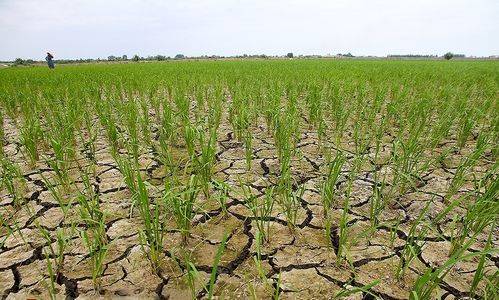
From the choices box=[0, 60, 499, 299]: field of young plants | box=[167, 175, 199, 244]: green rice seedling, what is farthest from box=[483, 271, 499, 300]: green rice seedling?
box=[167, 175, 199, 244]: green rice seedling

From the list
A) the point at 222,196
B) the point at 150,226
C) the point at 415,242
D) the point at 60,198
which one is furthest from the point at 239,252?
the point at 60,198

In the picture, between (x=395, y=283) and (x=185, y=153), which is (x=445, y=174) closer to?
(x=395, y=283)

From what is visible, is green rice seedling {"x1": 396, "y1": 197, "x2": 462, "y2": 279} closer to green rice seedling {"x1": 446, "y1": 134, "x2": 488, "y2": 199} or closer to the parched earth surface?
the parched earth surface

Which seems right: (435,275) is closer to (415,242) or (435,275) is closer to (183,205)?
(415,242)

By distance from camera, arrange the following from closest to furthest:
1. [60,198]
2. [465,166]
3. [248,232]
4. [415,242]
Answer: [415,242]
[248,232]
[465,166]
[60,198]

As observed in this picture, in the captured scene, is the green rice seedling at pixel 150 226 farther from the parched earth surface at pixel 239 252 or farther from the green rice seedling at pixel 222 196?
the green rice seedling at pixel 222 196

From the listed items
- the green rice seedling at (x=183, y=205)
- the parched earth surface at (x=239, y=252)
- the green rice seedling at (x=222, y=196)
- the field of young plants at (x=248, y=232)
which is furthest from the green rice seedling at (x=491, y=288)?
the green rice seedling at (x=183, y=205)

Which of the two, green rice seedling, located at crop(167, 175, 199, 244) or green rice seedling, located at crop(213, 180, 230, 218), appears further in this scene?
green rice seedling, located at crop(213, 180, 230, 218)

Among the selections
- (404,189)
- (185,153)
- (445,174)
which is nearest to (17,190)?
(185,153)

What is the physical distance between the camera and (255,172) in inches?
105

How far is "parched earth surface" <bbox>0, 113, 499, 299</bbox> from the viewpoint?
147 cm

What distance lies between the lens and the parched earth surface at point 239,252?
147 cm

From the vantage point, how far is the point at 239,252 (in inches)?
67.6

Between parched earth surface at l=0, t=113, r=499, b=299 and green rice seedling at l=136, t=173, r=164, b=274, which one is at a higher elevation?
green rice seedling at l=136, t=173, r=164, b=274
